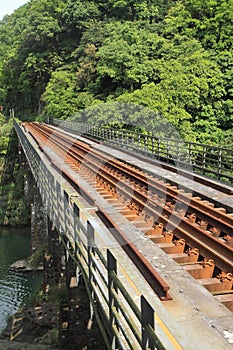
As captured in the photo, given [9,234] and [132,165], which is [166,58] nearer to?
[9,234]

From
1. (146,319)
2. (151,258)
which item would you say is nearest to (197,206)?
(151,258)

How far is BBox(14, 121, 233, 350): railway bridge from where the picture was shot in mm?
3750

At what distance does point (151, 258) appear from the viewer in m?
6.04

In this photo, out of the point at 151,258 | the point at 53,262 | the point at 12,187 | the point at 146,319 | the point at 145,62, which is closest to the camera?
the point at 146,319

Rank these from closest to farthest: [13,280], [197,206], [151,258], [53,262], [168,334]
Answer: [168,334] → [151,258] → [197,206] → [53,262] → [13,280]

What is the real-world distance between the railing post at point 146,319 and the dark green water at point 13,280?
14.6 meters

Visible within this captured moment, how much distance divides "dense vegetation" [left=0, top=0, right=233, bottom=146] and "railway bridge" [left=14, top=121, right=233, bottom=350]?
17.4 metres

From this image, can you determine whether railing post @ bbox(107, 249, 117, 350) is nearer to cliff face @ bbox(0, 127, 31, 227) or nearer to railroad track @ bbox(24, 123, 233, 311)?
railroad track @ bbox(24, 123, 233, 311)

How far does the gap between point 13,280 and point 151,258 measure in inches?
685

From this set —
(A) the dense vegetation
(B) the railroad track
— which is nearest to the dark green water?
(B) the railroad track

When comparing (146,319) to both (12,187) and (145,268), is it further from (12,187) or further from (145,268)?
(12,187)

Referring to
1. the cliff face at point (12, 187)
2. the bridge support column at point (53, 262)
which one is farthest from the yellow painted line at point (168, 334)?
the cliff face at point (12, 187)

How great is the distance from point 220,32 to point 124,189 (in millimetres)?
28556

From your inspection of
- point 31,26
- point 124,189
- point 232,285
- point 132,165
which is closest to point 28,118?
point 31,26
